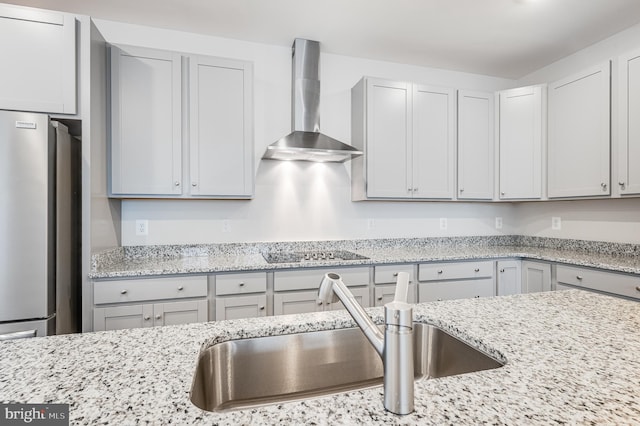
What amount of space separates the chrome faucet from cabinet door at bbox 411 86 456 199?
8.29 ft

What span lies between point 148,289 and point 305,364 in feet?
4.91

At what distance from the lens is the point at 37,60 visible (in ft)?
6.28

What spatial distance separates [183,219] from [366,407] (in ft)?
8.09

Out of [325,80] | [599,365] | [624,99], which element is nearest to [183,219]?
[325,80]

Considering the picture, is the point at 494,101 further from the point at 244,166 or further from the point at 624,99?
the point at 244,166

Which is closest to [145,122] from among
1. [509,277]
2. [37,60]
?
[37,60]

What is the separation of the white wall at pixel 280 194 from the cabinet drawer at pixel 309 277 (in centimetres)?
66

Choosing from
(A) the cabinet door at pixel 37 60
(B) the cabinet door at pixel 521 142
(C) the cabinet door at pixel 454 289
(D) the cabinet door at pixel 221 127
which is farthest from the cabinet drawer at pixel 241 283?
(B) the cabinet door at pixel 521 142

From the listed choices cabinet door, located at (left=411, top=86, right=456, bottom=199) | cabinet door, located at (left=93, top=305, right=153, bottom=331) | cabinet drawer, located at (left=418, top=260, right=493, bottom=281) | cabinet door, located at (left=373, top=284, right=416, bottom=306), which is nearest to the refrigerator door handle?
Result: cabinet door, located at (left=93, top=305, right=153, bottom=331)

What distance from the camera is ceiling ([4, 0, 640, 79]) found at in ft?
7.61

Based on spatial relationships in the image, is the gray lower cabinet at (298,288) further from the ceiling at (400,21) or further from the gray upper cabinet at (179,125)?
the ceiling at (400,21)

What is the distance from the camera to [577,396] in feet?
2.03

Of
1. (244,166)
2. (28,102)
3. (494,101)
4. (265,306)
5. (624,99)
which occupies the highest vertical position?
(494,101)

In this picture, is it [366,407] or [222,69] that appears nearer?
[366,407]
